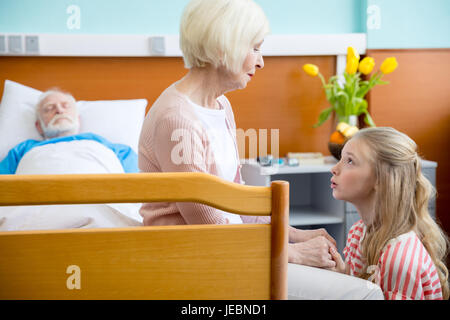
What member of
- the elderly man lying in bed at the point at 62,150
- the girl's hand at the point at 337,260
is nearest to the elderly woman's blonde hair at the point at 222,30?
the girl's hand at the point at 337,260

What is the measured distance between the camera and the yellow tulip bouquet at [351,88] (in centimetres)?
260

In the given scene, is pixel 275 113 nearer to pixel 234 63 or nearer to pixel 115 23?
pixel 115 23

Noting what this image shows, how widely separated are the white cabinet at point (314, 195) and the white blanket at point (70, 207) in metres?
0.80

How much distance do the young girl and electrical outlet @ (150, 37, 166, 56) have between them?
147 cm

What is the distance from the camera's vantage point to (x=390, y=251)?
1.21 m

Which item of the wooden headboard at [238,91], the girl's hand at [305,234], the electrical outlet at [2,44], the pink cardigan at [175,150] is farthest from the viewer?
the wooden headboard at [238,91]

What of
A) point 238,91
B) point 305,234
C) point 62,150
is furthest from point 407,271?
point 238,91

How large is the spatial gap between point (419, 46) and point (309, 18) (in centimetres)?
68

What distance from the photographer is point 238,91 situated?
2740 millimetres

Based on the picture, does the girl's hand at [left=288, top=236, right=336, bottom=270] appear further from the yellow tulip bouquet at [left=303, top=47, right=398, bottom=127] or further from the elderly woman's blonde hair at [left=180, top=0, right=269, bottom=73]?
the yellow tulip bouquet at [left=303, top=47, right=398, bottom=127]

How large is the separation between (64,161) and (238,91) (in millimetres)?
1278

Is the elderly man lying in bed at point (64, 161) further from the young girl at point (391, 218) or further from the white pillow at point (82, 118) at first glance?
the young girl at point (391, 218)

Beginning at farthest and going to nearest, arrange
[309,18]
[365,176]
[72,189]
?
1. [309,18]
2. [365,176]
3. [72,189]
